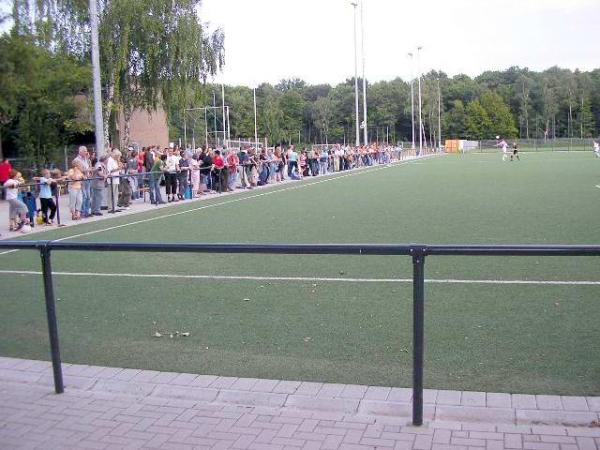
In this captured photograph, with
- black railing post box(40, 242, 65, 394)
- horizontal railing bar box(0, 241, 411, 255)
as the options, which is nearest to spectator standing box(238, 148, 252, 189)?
black railing post box(40, 242, 65, 394)

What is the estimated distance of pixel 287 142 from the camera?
413ft

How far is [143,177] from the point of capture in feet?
76.6

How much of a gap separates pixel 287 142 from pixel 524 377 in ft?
399

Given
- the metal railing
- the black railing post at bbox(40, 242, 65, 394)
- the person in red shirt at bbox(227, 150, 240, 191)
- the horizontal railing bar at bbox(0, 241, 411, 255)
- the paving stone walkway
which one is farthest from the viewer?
the person in red shirt at bbox(227, 150, 240, 191)

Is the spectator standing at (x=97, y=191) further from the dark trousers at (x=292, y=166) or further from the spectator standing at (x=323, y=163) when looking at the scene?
the spectator standing at (x=323, y=163)

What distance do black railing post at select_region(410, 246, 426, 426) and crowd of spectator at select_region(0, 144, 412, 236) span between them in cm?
1412

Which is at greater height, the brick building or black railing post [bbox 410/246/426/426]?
the brick building

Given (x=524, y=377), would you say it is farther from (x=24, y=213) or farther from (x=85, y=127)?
(x=85, y=127)

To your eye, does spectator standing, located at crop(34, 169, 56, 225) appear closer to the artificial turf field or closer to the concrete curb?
the artificial turf field

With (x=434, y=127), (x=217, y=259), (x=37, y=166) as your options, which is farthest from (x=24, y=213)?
(x=434, y=127)

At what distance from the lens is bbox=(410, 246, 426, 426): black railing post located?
433cm

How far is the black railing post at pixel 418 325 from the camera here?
433 centimetres

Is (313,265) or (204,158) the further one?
(204,158)

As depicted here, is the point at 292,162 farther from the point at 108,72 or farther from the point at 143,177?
the point at 143,177
